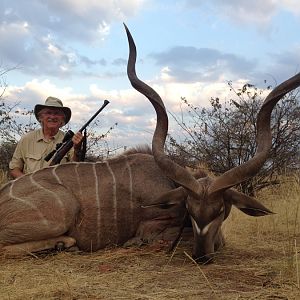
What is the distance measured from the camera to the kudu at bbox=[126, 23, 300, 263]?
306cm

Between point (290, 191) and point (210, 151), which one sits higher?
point (210, 151)

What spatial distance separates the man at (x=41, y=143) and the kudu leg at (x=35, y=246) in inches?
43.6

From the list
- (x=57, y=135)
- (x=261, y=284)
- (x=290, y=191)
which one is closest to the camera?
(x=261, y=284)

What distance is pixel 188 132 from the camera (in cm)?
705

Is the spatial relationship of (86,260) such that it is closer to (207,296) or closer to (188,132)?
(207,296)

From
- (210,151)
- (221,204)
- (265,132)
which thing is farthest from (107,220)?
(210,151)

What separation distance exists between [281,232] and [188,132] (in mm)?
2992

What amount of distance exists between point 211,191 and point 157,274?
615 millimetres

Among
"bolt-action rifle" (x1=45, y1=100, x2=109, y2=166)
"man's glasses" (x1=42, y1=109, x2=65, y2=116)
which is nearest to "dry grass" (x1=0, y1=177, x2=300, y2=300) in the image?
"bolt-action rifle" (x1=45, y1=100, x2=109, y2=166)

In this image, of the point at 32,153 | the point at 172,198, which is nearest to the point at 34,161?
the point at 32,153

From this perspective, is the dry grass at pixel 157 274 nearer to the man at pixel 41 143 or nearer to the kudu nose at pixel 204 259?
the kudu nose at pixel 204 259

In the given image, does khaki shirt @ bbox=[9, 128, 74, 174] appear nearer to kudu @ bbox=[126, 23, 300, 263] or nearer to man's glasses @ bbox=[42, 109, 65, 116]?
man's glasses @ bbox=[42, 109, 65, 116]

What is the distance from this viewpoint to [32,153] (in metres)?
4.55

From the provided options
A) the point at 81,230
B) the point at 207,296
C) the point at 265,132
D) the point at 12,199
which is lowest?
the point at 207,296
